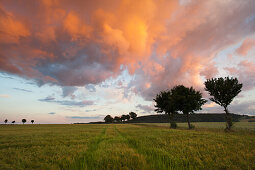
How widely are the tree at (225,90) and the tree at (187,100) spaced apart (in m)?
7.26

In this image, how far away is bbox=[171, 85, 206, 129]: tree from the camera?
32.0 metres

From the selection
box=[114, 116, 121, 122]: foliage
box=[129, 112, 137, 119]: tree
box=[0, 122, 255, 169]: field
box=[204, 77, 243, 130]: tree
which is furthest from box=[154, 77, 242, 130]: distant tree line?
box=[114, 116, 121, 122]: foliage

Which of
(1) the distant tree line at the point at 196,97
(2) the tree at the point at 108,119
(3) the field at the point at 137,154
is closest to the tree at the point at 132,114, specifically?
(2) the tree at the point at 108,119

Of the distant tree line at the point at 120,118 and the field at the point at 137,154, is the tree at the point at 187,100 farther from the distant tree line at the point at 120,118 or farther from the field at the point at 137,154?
the distant tree line at the point at 120,118

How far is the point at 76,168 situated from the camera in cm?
467

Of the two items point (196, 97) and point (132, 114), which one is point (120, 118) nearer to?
point (132, 114)

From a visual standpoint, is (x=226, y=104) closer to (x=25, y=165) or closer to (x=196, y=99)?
(x=196, y=99)

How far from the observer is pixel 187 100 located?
32500 millimetres

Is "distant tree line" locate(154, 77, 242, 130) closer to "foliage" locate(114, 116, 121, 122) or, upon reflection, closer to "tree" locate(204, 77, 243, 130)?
"tree" locate(204, 77, 243, 130)

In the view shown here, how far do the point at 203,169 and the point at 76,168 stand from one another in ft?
15.7

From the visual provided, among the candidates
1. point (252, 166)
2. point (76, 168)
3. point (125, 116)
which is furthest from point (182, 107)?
point (125, 116)

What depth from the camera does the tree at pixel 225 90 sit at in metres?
22.7

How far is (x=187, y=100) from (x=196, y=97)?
253 centimetres

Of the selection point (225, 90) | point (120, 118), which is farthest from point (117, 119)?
point (225, 90)
